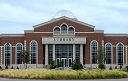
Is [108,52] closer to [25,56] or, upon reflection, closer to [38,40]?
[38,40]

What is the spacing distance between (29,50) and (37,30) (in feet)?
16.3

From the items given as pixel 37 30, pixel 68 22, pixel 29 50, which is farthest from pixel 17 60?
pixel 68 22

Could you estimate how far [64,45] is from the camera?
6975cm

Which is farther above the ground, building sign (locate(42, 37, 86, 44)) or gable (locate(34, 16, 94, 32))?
gable (locate(34, 16, 94, 32))

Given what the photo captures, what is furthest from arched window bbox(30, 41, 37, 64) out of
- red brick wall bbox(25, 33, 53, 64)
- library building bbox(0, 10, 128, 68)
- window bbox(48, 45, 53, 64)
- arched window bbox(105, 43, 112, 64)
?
arched window bbox(105, 43, 112, 64)

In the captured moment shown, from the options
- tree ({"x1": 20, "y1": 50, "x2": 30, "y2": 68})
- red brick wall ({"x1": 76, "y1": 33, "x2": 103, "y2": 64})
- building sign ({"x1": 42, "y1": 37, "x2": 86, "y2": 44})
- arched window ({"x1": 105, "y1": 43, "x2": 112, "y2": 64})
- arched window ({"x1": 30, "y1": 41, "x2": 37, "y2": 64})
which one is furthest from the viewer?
arched window ({"x1": 105, "y1": 43, "x2": 112, "y2": 64})

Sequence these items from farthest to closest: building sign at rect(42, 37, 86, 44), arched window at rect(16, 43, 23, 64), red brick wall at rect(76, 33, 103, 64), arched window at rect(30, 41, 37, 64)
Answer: arched window at rect(16, 43, 23, 64)
arched window at rect(30, 41, 37, 64)
red brick wall at rect(76, 33, 103, 64)
building sign at rect(42, 37, 86, 44)

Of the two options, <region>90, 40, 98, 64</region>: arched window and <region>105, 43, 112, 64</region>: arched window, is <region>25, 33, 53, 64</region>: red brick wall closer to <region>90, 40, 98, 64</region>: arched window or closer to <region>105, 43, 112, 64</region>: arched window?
<region>90, 40, 98, 64</region>: arched window

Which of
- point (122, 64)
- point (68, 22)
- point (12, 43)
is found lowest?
point (122, 64)

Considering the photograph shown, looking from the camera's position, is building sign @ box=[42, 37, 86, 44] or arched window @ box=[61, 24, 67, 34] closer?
building sign @ box=[42, 37, 86, 44]

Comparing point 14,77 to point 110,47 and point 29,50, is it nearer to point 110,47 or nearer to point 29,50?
point 29,50

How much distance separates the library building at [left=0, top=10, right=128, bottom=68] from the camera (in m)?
68.9

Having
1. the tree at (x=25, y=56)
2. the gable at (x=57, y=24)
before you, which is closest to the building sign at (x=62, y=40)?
the gable at (x=57, y=24)

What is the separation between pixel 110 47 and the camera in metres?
71.0
